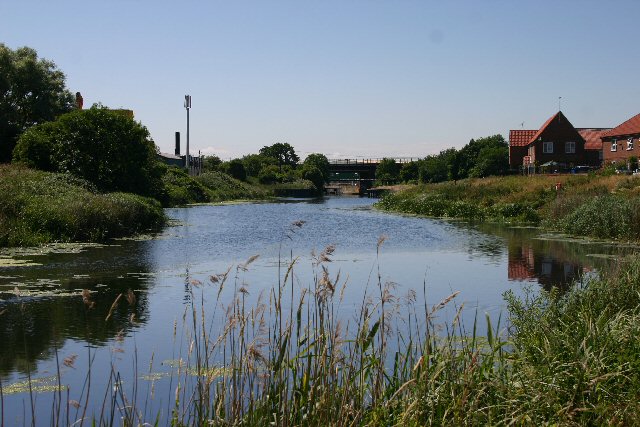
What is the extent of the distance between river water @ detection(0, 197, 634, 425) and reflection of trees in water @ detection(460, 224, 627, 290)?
4 centimetres

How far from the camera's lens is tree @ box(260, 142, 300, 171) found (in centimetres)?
14762

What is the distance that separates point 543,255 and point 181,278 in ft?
39.3

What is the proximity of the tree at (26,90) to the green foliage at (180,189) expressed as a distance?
402 inches

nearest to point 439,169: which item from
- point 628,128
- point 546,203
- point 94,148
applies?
point 628,128

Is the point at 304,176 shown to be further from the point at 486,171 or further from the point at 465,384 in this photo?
the point at 465,384

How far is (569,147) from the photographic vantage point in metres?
75.9

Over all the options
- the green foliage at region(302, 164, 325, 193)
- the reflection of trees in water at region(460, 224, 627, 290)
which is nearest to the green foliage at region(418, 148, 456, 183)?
the green foliage at region(302, 164, 325, 193)

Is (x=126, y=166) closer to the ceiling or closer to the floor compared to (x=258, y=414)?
closer to the ceiling

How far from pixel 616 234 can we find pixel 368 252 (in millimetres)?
9616

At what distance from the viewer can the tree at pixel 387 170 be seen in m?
121

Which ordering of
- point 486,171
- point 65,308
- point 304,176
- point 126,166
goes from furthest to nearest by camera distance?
1. point 304,176
2. point 486,171
3. point 126,166
4. point 65,308

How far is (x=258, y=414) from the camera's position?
6.14m

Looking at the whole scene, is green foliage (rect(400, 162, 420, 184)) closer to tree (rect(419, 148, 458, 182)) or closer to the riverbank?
tree (rect(419, 148, 458, 182))

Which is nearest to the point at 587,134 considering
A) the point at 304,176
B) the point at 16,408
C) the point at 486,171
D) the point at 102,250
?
the point at 486,171
